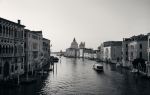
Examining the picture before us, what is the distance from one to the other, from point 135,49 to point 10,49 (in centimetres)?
5234

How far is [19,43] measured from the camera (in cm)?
5775

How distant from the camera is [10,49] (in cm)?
5147

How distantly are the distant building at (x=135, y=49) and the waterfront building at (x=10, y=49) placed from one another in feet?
152

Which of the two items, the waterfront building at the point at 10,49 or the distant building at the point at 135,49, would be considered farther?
the distant building at the point at 135,49

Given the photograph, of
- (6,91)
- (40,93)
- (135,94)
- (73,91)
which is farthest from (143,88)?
(6,91)

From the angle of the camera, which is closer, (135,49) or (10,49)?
(10,49)

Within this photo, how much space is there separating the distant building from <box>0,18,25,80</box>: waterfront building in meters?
46.3

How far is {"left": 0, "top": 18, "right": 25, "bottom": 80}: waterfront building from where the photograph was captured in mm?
46938

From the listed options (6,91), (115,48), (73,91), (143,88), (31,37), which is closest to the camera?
(6,91)

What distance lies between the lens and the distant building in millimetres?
80650

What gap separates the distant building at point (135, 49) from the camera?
8065cm

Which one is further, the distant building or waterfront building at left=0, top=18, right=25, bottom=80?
the distant building

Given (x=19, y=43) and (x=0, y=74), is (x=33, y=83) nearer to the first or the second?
(x=0, y=74)

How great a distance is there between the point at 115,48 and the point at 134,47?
5571 centimetres
